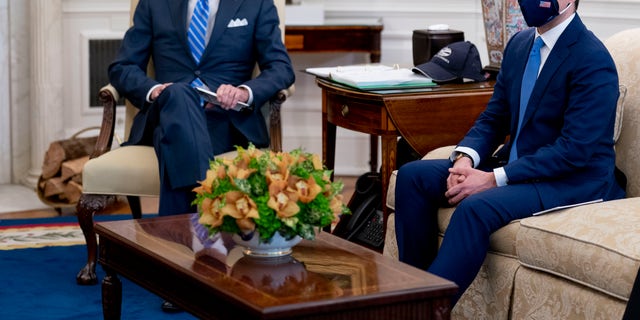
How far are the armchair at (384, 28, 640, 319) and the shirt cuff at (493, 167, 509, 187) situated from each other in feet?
0.54

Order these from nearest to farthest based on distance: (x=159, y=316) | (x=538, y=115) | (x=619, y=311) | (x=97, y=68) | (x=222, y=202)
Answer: (x=222, y=202), (x=619, y=311), (x=538, y=115), (x=159, y=316), (x=97, y=68)

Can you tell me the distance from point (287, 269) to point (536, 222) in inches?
31.5

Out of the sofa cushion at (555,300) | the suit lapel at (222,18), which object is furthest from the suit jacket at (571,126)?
the suit lapel at (222,18)

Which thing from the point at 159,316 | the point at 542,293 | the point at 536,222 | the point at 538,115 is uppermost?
the point at 538,115

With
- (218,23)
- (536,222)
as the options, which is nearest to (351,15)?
(218,23)

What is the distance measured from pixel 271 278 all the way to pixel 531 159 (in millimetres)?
1014

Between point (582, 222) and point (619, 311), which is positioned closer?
point (619, 311)

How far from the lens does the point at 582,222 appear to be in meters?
2.78

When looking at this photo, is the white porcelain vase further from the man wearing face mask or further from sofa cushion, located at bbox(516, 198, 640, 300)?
sofa cushion, located at bbox(516, 198, 640, 300)

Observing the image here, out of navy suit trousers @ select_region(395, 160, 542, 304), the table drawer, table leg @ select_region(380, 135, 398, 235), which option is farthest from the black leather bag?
navy suit trousers @ select_region(395, 160, 542, 304)

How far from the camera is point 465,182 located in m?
3.10

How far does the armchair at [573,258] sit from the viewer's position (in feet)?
8.58

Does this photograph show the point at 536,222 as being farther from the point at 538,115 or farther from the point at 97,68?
the point at 97,68

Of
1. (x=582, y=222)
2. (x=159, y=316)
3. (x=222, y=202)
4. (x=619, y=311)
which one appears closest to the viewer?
(x=222, y=202)
